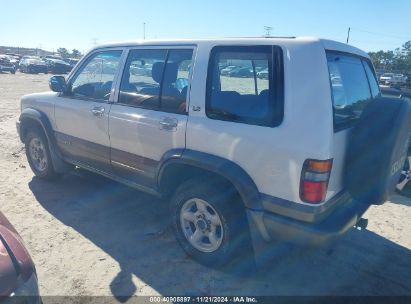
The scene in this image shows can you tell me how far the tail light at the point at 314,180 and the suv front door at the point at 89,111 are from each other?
2.29 meters

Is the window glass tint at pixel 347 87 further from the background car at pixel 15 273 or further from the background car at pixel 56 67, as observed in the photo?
the background car at pixel 56 67

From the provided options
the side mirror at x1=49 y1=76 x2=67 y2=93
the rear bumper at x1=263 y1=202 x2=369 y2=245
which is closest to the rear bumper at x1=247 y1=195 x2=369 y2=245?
the rear bumper at x1=263 y1=202 x2=369 y2=245

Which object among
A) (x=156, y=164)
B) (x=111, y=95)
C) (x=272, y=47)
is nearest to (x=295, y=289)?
(x=156, y=164)

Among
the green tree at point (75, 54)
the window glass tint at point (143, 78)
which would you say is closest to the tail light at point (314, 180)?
the window glass tint at point (143, 78)

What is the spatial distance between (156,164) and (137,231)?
0.92 meters

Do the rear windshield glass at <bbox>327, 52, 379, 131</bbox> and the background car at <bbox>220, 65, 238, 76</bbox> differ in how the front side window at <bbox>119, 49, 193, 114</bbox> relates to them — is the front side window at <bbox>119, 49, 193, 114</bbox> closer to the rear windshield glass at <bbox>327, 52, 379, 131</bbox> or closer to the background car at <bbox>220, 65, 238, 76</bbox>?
the background car at <bbox>220, 65, 238, 76</bbox>

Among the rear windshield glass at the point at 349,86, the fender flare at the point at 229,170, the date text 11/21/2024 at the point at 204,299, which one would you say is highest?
the rear windshield glass at the point at 349,86

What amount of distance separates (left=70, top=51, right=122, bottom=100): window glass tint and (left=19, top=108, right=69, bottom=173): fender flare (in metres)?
0.69

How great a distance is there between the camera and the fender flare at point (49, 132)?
4.63 m

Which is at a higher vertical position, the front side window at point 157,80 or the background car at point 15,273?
the front side window at point 157,80

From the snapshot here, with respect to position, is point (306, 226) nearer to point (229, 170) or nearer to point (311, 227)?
point (311, 227)

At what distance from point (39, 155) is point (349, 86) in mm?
4336

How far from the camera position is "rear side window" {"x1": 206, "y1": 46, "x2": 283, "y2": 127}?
2.55 m

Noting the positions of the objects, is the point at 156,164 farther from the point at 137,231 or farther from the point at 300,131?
the point at 300,131
